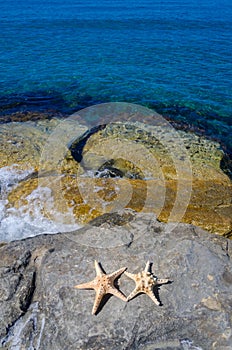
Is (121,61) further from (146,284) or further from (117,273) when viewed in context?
(146,284)

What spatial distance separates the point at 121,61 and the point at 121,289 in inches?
807

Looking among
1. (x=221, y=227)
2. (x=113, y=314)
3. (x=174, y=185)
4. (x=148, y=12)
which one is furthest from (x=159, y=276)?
(x=148, y=12)

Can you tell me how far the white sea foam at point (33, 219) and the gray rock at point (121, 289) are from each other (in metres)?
1.27

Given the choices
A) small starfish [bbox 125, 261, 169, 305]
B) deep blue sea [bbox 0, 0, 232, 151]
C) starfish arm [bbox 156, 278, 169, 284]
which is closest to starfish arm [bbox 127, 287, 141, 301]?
small starfish [bbox 125, 261, 169, 305]

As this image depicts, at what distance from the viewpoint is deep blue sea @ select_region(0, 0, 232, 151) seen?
1723 centimetres

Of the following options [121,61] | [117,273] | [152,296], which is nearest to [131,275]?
[117,273]

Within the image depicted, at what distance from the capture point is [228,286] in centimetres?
588

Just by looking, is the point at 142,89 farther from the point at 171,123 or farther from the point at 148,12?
the point at 148,12

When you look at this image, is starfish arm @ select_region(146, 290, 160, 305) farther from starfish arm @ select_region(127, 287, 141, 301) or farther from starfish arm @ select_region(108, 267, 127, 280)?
starfish arm @ select_region(108, 267, 127, 280)

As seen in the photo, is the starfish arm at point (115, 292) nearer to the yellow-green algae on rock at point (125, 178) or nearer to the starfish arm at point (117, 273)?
the starfish arm at point (117, 273)

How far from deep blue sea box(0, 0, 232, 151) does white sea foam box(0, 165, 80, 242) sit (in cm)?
832

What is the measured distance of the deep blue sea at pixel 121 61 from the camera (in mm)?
17234

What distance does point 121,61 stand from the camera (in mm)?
23469

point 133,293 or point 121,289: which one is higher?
point 133,293
